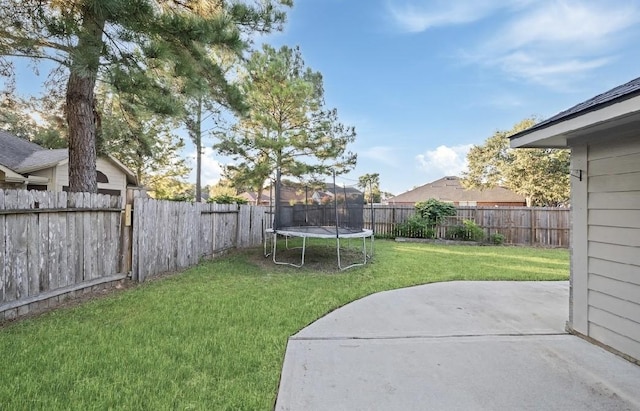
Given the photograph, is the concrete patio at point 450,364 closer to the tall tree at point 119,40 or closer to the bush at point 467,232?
the tall tree at point 119,40

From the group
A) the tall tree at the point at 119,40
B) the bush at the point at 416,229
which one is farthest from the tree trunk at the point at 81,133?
the bush at the point at 416,229

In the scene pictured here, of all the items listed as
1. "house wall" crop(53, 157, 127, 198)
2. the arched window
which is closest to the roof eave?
"house wall" crop(53, 157, 127, 198)

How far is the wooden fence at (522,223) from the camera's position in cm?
1135

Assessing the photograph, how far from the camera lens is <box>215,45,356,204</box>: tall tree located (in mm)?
13555

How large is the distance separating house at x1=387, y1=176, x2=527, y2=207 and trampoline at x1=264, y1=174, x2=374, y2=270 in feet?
62.8

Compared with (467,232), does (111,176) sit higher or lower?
higher

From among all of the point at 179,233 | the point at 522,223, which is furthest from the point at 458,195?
the point at 179,233

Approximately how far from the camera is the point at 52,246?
3.63 meters

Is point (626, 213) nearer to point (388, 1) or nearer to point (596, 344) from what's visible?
point (596, 344)

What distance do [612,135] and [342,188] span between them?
516cm

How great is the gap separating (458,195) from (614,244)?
1197 inches

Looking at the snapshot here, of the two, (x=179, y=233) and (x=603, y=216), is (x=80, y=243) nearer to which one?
(x=179, y=233)

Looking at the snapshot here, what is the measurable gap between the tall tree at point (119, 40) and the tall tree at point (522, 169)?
1752 centimetres

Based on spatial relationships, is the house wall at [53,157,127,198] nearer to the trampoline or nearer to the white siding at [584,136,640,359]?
the trampoline
